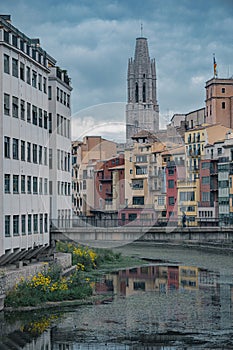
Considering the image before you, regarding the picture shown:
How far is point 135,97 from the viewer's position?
15438 centimetres

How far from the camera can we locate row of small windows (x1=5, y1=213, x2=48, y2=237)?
3192 centimetres

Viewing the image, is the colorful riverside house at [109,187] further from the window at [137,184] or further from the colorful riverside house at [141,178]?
the window at [137,184]

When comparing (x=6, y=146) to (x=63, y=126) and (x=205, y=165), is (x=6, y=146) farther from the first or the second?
(x=205, y=165)

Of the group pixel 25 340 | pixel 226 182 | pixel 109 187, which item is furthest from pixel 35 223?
pixel 109 187

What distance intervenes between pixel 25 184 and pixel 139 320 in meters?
9.32

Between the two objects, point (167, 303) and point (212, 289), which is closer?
point (167, 303)

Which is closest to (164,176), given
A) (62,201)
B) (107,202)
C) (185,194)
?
(185,194)

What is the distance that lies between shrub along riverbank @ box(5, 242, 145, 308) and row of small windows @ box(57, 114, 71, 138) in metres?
6.59

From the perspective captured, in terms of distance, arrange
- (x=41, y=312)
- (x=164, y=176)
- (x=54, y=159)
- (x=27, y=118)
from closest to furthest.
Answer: (x=41, y=312) → (x=27, y=118) → (x=54, y=159) → (x=164, y=176)

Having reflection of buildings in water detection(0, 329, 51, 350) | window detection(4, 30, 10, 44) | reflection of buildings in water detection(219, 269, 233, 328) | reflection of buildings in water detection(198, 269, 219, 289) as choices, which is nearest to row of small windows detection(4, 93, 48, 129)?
window detection(4, 30, 10, 44)

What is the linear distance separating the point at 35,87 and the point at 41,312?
11461mm

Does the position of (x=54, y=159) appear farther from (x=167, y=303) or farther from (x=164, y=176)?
(x=164, y=176)

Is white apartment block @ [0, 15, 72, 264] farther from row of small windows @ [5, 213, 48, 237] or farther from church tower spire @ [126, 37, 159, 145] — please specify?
church tower spire @ [126, 37, 159, 145]

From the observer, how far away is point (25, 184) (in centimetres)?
3438
